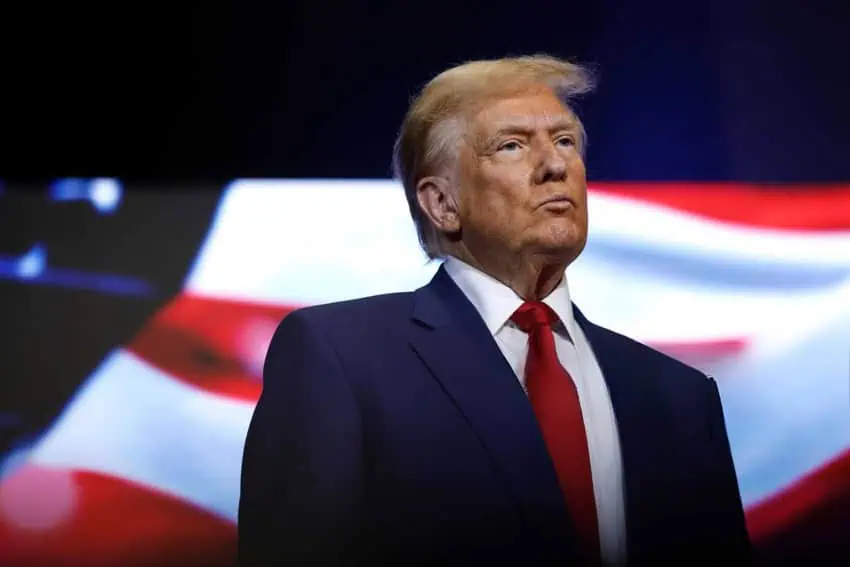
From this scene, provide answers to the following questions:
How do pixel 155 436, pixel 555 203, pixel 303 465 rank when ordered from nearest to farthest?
pixel 303 465
pixel 555 203
pixel 155 436

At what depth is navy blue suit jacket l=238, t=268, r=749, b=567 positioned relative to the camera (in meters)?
1.55

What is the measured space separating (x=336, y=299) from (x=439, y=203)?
37cm

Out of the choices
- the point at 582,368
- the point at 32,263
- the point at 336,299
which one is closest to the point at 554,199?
the point at 582,368

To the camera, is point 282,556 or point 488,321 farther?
point 488,321

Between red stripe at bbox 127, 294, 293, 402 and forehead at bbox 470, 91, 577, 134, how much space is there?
57 cm

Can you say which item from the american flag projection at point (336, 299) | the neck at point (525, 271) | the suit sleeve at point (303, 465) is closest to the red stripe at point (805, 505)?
the american flag projection at point (336, 299)

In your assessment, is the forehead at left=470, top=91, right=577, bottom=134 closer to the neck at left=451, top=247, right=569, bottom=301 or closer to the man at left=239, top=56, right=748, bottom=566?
the man at left=239, top=56, right=748, bottom=566

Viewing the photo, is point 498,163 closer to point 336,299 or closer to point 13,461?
point 336,299

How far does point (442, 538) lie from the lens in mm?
1616

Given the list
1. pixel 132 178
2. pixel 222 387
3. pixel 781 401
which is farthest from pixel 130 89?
pixel 781 401

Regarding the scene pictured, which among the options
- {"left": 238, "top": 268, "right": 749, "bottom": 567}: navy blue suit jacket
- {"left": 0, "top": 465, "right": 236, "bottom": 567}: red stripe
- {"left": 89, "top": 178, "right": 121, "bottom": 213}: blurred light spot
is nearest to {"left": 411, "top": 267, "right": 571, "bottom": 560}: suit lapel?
{"left": 238, "top": 268, "right": 749, "bottom": 567}: navy blue suit jacket

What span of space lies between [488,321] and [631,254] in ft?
1.69

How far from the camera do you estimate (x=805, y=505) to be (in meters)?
2.05

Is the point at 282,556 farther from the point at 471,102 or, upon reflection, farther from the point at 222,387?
the point at 471,102
